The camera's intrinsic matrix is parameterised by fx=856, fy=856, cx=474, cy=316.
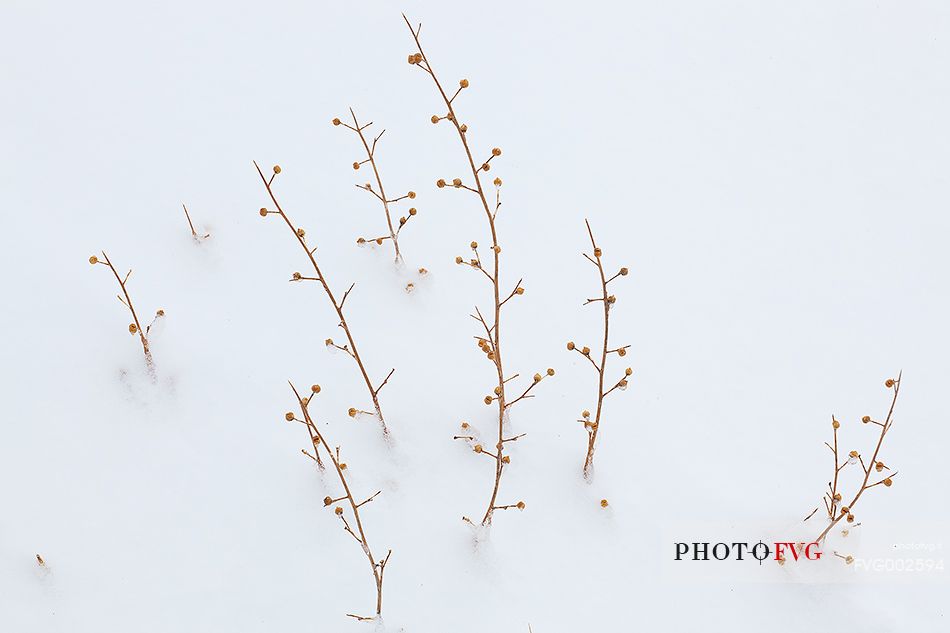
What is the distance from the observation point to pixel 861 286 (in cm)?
180

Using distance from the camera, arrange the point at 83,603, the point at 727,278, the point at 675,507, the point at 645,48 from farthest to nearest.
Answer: the point at 645,48
the point at 727,278
the point at 675,507
the point at 83,603

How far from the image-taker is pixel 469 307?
69.6 inches

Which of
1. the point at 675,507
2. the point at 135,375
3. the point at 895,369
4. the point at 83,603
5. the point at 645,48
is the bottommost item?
the point at 83,603

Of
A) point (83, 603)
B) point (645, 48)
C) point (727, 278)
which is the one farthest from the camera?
point (645, 48)

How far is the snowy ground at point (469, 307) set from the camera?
1.58 meters

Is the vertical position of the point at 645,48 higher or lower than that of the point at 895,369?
higher

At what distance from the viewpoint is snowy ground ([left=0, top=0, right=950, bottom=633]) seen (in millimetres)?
1576

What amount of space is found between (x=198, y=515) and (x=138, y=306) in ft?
1.45

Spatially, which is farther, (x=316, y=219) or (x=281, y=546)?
(x=316, y=219)

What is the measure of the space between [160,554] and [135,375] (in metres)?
0.35

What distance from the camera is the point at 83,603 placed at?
153cm

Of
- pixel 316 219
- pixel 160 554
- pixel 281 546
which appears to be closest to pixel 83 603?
pixel 160 554

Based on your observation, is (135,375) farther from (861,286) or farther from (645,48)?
(861,286)

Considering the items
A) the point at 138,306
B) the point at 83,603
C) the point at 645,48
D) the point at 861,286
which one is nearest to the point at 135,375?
the point at 138,306
